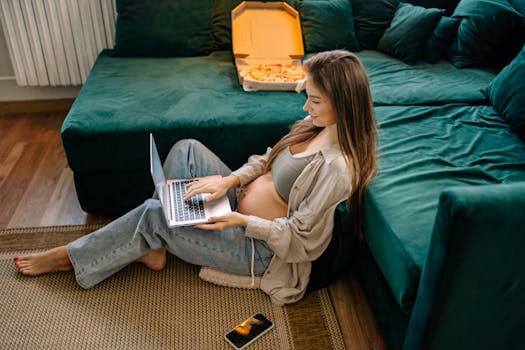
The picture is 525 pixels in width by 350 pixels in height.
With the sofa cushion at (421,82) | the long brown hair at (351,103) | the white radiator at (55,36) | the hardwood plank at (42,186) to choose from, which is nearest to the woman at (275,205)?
the long brown hair at (351,103)

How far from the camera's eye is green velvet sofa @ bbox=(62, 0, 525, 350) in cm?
122

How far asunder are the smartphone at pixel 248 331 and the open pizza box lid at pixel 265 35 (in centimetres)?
125

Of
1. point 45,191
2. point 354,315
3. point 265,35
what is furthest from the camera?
point 265,35

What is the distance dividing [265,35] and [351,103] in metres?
1.23

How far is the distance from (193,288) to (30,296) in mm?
A: 576

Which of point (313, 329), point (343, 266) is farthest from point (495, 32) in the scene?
point (313, 329)

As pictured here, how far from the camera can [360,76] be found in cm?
151

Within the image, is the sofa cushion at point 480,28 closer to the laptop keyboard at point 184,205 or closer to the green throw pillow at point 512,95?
the green throw pillow at point 512,95

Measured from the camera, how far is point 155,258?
6.04 ft

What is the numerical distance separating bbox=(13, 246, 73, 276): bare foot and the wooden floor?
1.05ft

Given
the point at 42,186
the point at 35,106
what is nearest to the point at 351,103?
the point at 42,186

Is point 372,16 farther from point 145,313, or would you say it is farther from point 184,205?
point 145,313

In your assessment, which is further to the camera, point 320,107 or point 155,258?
point 155,258

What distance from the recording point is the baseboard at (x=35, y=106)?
3.01 m
